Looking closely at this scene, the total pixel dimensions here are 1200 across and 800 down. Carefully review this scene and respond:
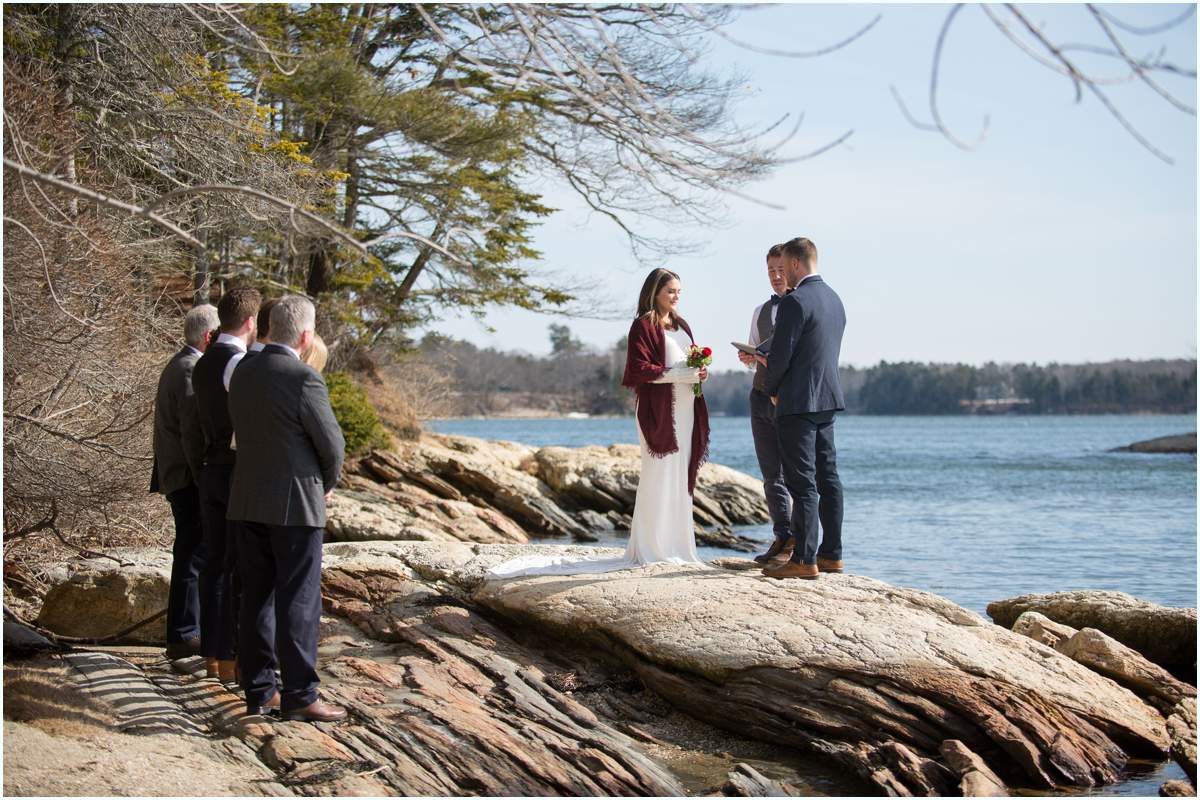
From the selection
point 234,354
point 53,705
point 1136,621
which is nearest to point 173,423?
point 234,354

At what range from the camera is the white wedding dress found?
329 inches

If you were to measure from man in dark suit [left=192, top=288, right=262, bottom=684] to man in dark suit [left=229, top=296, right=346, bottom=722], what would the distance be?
2.05 feet

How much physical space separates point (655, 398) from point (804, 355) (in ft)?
4.25

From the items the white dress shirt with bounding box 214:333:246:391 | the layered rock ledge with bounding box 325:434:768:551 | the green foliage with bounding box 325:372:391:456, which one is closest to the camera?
the white dress shirt with bounding box 214:333:246:391

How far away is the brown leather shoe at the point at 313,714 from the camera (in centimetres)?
580

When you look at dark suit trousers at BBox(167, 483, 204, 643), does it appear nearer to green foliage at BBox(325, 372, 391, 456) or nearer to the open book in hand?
the open book in hand

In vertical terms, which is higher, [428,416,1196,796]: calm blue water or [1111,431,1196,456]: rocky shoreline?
[1111,431,1196,456]: rocky shoreline

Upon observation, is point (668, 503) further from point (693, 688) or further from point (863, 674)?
point (863, 674)

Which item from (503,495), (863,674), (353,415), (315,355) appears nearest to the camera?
(315,355)

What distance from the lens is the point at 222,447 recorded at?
21.5 ft

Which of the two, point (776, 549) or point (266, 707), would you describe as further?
point (776, 549)

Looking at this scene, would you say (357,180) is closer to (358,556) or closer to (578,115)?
(578,115)

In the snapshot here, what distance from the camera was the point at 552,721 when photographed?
20.2 ft


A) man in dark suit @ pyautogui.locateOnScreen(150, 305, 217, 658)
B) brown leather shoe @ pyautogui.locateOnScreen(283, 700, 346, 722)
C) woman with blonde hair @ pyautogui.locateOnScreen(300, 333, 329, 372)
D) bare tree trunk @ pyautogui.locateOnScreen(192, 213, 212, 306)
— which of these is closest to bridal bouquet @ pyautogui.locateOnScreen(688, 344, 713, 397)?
woman with blonde hair @ pyautogui.locateOnScreen(300, 333, 329, 372)
